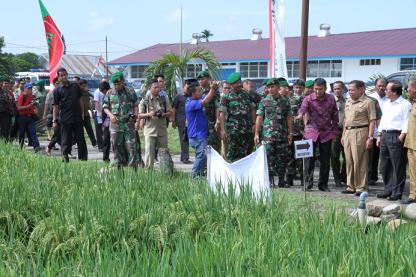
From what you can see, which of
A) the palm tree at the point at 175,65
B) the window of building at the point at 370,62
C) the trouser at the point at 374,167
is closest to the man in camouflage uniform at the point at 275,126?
the trouser at the point at 374,167

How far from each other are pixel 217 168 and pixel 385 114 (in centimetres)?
265

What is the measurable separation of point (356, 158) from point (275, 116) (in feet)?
A: 4.25


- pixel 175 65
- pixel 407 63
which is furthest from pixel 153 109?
pixel 407 63

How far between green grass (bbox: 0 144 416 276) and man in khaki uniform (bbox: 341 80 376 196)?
12.4 feet

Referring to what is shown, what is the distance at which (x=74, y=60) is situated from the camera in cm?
6850

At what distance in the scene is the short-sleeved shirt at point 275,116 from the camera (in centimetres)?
938

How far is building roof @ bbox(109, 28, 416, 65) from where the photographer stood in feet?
128

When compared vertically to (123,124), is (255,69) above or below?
above

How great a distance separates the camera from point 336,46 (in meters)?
42.8

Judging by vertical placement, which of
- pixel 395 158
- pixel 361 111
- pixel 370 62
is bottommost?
pixel 395 158

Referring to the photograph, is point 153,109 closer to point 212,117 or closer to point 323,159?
point 212,117

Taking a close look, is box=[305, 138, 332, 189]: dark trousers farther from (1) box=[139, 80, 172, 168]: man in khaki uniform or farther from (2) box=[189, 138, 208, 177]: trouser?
(1) box=[139, 80, 172, 168]: man in khaki uniform

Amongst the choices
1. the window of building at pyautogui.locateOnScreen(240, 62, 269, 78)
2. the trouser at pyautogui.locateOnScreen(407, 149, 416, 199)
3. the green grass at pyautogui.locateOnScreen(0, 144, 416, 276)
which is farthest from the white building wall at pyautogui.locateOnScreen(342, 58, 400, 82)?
the green grass at pyautogui.locateOnScreen(0, 144, 416, 276)

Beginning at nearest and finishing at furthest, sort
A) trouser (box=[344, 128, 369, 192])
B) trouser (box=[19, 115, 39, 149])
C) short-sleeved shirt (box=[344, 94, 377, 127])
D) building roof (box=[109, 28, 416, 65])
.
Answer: short-sleeved shirt (box=[344, 94, 377, 127])
trouser (box=[344, 128, 369, 192])
trouser (box=[19, 115, 39, 149])
building roof (box=[109, 28, 416, 65])
